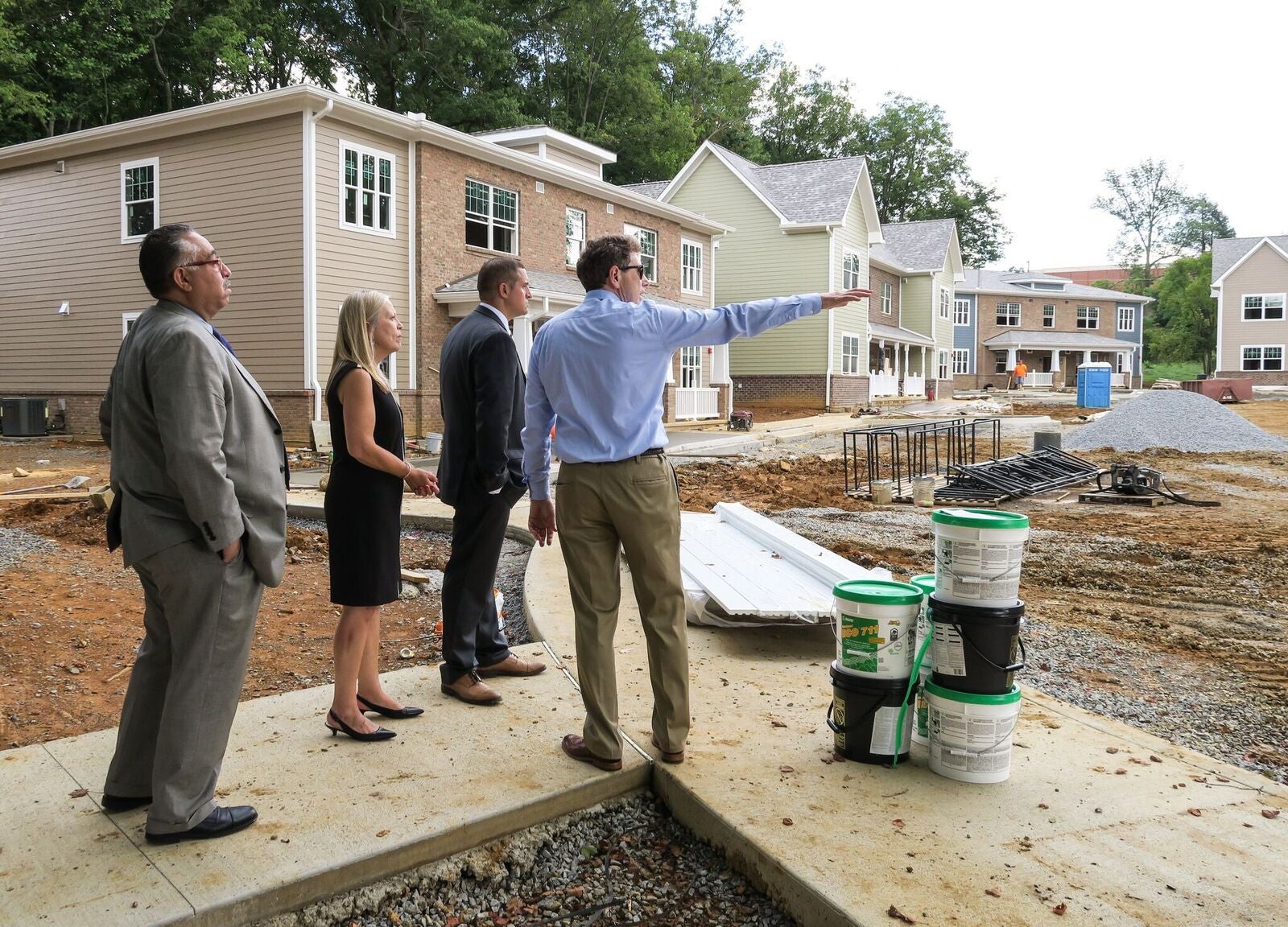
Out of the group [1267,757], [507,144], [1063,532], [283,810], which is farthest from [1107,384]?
[283,810]

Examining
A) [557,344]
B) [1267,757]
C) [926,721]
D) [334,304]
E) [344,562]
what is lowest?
[1267,757]

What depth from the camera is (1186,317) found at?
67.8 m

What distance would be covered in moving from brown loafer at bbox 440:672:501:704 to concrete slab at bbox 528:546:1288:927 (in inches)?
23.8

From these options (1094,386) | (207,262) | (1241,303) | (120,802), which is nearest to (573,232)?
(207,262)

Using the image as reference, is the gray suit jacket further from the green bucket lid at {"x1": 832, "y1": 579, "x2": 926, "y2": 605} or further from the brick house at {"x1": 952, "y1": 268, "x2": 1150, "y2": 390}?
the brick house at {"x1": 952, "y1": 268, "x2": 1150, "y2": 390}

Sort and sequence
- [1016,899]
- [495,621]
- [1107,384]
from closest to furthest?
[1016,899] → [495,621] → [1107,384]

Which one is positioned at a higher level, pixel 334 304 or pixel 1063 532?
pixel 334 304

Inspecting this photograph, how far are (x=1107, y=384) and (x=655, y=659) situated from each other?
3802 cm

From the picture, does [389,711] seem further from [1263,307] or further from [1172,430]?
[1263,307]

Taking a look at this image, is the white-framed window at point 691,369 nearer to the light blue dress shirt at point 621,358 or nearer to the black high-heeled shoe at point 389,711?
the black high-heeled shoe at point 389,711

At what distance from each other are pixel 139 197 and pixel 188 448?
19293 mm

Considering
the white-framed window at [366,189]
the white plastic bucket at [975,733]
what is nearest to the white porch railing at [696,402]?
the white-framed window at [366,189]

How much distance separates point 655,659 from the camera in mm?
3604

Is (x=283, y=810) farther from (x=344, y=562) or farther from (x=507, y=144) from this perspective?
(x=507, y=144)
